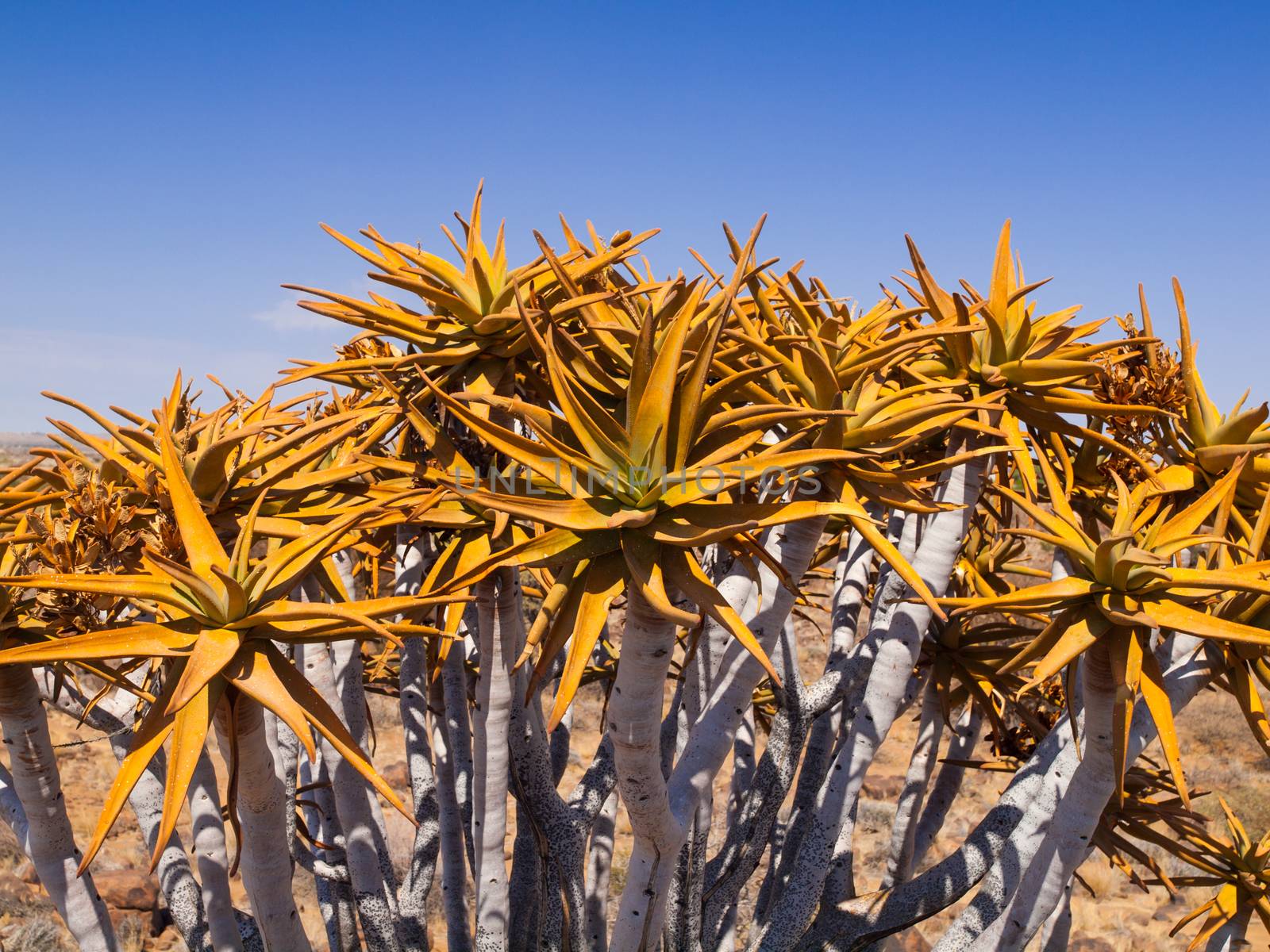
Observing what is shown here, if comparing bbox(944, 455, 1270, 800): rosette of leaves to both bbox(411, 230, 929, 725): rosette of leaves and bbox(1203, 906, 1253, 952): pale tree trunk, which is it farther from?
bbox(1203, 906, 1253, 952): pale tree trunk

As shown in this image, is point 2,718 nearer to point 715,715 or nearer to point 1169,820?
point 715,715

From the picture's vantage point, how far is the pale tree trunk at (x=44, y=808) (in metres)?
3.10

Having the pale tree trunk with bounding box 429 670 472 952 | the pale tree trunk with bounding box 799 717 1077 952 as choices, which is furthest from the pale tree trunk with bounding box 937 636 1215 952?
the pale tree trunk with bounding box 429 670 472 952

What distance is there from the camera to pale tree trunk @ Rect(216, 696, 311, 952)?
8.13 feet

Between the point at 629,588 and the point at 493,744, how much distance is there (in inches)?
64.0

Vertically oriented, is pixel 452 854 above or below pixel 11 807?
below

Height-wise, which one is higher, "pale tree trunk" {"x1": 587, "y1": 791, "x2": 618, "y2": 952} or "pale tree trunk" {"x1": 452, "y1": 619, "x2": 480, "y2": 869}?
"pale tree trunk" {"x1": 452, "y1": 619, "x2": 480, "y2": 869}

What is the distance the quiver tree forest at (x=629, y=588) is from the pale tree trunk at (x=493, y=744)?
0.02 metres

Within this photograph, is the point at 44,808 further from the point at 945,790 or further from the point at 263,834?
the point at 945,790

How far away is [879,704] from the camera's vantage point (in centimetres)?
391

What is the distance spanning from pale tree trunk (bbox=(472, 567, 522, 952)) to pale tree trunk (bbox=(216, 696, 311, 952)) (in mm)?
913

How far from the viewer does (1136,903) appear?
1052 cm

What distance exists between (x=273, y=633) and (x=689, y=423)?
4.10 feet

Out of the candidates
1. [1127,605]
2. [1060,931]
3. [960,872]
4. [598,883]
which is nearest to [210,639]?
[1127,605]
